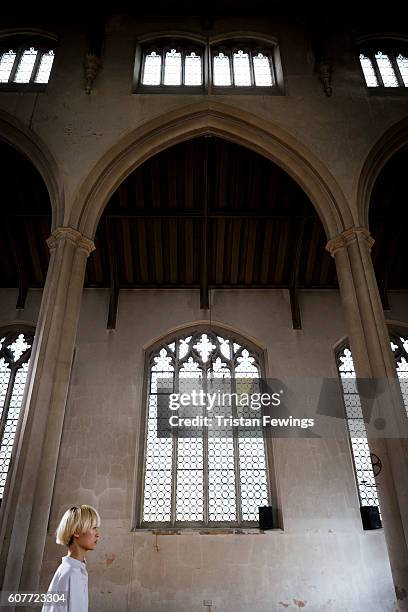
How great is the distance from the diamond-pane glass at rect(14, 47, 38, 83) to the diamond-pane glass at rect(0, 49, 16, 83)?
0.54ft

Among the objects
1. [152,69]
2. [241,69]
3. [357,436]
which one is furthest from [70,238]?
[357,436]

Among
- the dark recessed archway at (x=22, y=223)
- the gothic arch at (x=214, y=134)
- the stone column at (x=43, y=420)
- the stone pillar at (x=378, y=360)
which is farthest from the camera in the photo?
the dark recessed archway at (x=22, y=223)

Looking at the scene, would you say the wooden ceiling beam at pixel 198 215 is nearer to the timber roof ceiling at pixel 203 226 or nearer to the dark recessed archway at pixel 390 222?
the timber roof ceiling at pixel 203 226

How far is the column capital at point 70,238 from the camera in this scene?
636cm

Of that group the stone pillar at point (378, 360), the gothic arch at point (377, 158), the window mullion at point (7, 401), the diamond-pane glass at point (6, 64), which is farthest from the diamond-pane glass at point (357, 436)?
the diamond-pane glass at point (6, 64)

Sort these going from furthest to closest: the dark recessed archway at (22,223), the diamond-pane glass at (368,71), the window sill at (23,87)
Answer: the dark recessed archway at (22,223) → the diamond-pane glass at (368,71) → the window sill at (23,87)

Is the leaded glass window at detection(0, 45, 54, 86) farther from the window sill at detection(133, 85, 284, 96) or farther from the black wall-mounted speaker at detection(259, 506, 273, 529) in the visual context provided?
the black wall-mounted speaker at detection(259, 506, 273, 529)

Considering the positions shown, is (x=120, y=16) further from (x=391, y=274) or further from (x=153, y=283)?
(x=391, y=274)

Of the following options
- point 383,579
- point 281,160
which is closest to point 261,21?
point 281,160

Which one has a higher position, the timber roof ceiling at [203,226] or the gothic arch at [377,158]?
the timber roof ceiling at [203,226]

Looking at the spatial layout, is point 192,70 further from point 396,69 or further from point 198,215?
point 396,69

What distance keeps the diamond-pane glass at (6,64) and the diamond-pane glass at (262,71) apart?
499 cm

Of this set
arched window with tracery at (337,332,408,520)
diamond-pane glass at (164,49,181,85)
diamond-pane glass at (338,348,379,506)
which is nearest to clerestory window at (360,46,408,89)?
diamond-pane glass at (164,49,181,85)

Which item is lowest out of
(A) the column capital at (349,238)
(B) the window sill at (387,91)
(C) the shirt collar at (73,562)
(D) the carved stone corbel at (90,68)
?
(C) the shirt collar at (73,562)
